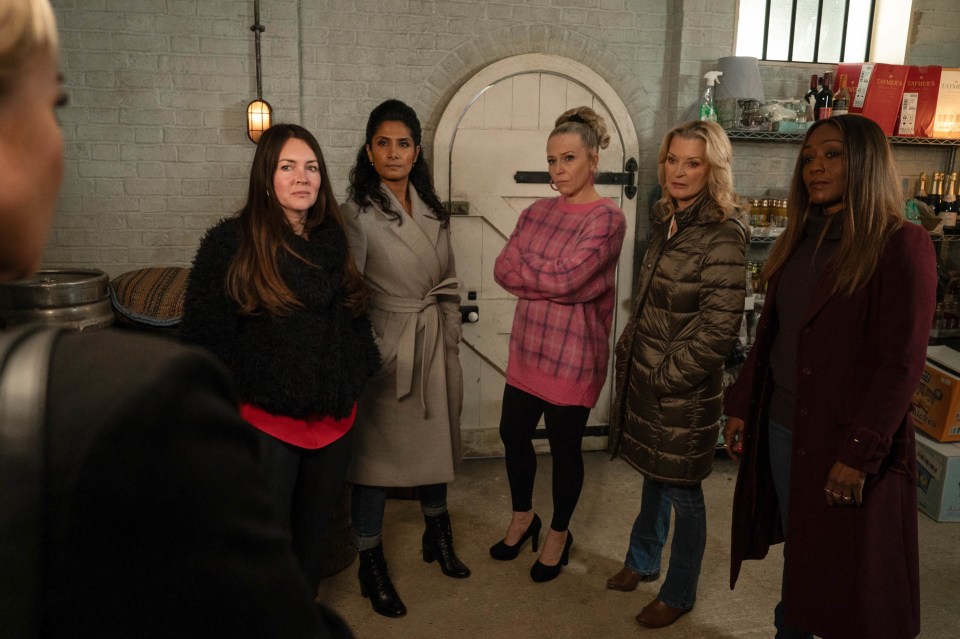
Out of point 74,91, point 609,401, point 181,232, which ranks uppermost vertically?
point 74,91

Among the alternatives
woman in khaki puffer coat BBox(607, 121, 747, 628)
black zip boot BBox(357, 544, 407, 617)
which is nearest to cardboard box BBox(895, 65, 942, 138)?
woman in khaki puffer coat BBox(607, 121, 747, 628)

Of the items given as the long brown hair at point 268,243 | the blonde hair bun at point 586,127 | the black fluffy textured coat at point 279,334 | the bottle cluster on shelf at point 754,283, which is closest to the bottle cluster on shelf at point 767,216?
the bottle cluster on shelf at point 754,283

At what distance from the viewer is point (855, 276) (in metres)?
1.81

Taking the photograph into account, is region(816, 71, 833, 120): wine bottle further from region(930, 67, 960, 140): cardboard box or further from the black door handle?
the black door handle

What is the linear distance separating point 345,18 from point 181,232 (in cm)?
139

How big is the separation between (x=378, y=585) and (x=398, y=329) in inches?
38.4

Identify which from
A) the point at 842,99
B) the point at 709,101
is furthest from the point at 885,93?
the point at 709,101

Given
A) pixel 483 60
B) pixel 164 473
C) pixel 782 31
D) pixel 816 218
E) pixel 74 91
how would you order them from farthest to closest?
pixel 782 31 → pixel 483 60 → pixel 74 91 → pixel 816 218 → pixel 164 473

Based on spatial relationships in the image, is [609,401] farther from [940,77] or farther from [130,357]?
[130,357]

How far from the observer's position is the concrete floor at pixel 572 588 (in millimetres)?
2576

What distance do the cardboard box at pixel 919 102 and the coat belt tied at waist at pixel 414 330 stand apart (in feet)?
9.90

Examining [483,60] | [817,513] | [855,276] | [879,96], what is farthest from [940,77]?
[817,513]

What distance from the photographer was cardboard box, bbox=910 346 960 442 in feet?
11.8

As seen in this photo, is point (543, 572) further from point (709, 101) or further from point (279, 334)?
point (709, 101)
